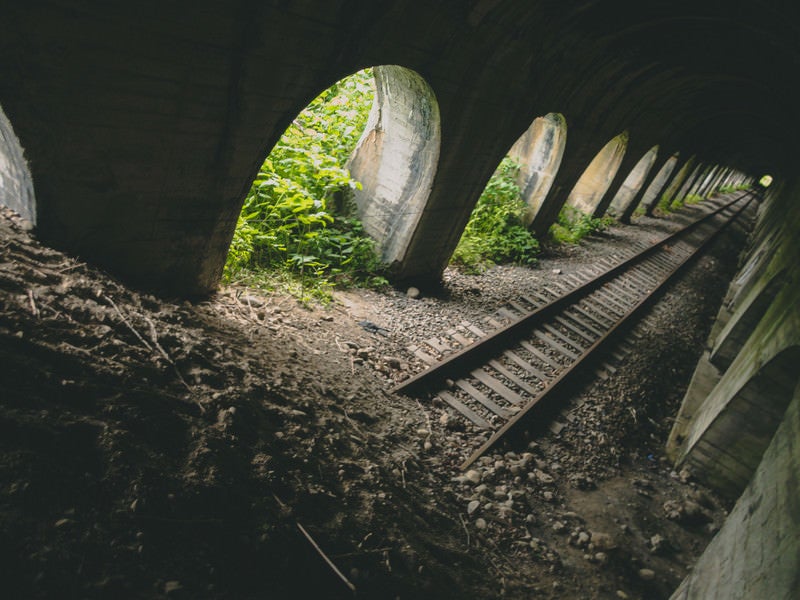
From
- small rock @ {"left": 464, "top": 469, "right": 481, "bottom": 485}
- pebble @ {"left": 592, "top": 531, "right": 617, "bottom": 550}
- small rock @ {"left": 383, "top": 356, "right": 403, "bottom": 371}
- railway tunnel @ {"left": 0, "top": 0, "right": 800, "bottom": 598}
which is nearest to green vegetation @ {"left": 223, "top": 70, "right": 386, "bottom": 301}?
railway tunnel @ {"left": 0, "top": 0, "right": 800, "bottom": 598}

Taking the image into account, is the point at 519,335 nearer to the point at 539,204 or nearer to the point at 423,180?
the point at 423,180

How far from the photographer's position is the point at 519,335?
7375mm

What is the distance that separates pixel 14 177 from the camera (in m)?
3.54

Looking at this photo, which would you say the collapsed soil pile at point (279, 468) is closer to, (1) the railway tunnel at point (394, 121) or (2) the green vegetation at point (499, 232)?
(1) the railway tunnel at point (394, 121)

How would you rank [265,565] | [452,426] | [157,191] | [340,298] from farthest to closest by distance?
[340,298] < [452,426] < [157,191] < [265,565]

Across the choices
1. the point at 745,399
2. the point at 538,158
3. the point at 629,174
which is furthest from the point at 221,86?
the point at 629,174

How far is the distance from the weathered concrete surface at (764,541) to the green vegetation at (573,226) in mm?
10476

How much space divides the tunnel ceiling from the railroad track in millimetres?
4564

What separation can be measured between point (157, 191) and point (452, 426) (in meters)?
4.04

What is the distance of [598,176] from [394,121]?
36.7ft

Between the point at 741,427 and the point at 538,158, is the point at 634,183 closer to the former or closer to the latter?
the point at 538,158

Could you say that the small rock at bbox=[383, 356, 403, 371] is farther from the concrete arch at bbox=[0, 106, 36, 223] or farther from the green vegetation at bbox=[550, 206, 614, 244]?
the green vegetation at bbox=[550, 206, 614, 244]

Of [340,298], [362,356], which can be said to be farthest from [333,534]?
[340,298]

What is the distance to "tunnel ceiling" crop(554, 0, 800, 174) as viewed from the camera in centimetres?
607
